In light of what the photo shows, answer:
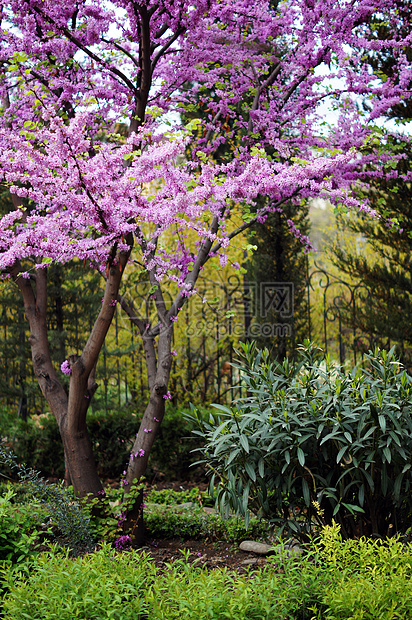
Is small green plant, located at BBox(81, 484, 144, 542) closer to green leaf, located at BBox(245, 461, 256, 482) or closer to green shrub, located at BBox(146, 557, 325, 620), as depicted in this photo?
green leaf, located at BBox(245, 461, 256, 482)

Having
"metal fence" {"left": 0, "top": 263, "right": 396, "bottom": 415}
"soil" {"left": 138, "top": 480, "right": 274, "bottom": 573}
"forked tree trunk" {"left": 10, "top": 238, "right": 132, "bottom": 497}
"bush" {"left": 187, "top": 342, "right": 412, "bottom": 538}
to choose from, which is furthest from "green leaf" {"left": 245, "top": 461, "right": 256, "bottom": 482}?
"metal fence" {"left": 0, "top": 263, "right": 396, "bottom": 415}

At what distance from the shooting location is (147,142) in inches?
161

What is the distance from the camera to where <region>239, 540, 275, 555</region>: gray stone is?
378cm

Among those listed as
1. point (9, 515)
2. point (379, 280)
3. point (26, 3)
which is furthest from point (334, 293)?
point (9, 515)

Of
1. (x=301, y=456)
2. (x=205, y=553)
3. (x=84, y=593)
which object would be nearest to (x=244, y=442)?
(x=301, y=456)

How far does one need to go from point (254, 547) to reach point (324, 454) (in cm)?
131

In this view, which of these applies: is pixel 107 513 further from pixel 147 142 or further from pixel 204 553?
pixel 147 142

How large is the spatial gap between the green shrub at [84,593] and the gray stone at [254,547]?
1.71m

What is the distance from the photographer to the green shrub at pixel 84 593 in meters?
1.92

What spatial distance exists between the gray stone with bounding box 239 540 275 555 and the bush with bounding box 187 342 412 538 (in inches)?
27.9

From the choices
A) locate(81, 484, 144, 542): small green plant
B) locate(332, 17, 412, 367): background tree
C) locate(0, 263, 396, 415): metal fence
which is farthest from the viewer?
locate(0, 263, 396, 415): metal fence

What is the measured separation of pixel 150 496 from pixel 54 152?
313 centimetres

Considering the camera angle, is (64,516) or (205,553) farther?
(205,553)

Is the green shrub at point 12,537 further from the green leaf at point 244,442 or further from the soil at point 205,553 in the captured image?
the green leaf at point 244,442
